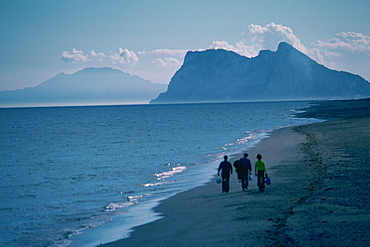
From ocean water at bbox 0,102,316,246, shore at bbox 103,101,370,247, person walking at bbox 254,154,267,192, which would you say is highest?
person walking at bbox 254,154,267,192

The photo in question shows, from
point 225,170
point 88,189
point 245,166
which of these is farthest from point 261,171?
point 88,189

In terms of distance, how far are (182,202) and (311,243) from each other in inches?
321

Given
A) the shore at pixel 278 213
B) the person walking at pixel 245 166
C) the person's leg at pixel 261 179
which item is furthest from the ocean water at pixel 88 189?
the person's leg at pixel 261 179

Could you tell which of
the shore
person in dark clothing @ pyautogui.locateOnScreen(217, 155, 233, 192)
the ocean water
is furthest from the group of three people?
the ocean water

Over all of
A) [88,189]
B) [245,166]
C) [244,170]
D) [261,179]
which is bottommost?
[88,189]

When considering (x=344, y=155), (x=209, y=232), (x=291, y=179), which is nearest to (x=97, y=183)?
(x=291, y=179)

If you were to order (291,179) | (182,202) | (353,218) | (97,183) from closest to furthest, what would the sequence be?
(353,218) < (182,202) < (291,179) < (97,183)

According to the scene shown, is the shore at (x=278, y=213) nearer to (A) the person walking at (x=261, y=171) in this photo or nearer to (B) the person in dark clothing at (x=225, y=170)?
(A) the person walking at (x=261, y=171)

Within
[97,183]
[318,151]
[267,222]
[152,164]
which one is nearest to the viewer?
[267,222]

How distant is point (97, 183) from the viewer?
24.2 m

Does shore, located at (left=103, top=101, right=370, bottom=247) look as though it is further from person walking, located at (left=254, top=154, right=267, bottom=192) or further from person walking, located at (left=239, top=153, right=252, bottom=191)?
person walking, located at (left=239, top=153, right=252, bottom=191)

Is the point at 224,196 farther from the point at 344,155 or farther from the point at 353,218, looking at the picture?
the point at 344,155

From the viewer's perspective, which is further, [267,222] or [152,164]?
[152,164]

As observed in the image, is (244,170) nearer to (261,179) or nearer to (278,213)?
(261,179)
